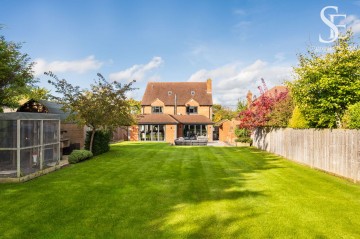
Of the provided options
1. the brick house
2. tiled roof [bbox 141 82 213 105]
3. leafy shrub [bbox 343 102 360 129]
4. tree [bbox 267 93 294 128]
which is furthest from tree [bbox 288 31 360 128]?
tiled roof [bbox 141 82 213 105]

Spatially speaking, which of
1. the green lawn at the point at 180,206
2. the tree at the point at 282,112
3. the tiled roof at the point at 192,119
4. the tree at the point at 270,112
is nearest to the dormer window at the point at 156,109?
the tiled roof at the point at 192,119

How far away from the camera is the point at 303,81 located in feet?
51.8

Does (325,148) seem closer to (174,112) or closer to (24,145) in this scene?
(24,145)

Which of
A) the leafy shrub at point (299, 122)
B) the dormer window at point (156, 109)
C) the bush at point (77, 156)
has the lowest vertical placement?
the bush at point (77, 156)

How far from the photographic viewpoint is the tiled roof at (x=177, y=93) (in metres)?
52.1

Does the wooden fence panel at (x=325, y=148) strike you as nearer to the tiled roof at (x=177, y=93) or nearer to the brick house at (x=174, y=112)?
the brick house at (x=174, y=112)

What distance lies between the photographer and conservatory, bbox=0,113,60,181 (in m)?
12.3

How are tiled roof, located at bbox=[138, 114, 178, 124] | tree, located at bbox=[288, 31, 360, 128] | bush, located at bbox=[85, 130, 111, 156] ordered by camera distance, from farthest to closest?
1. tiled roof, located at bbox=[138, 114, 178, 124]
2. bush, located at bbox=[85, 130, 111, 156]
3. tree, located at bbox=[288, 31, 360, 128]

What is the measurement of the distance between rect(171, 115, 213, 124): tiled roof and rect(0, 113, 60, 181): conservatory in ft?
111

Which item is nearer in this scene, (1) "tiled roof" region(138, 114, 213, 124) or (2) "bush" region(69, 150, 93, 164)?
(2) "bush" region(69, 150, 93, 164)

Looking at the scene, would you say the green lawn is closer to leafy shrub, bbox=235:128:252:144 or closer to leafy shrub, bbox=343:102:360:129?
leafy shrub, bbox=343:102:360:129

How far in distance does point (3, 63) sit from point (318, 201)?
2062 centimetres

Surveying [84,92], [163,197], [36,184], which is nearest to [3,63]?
[84,92]

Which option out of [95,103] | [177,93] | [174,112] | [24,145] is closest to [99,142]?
[95,103]
